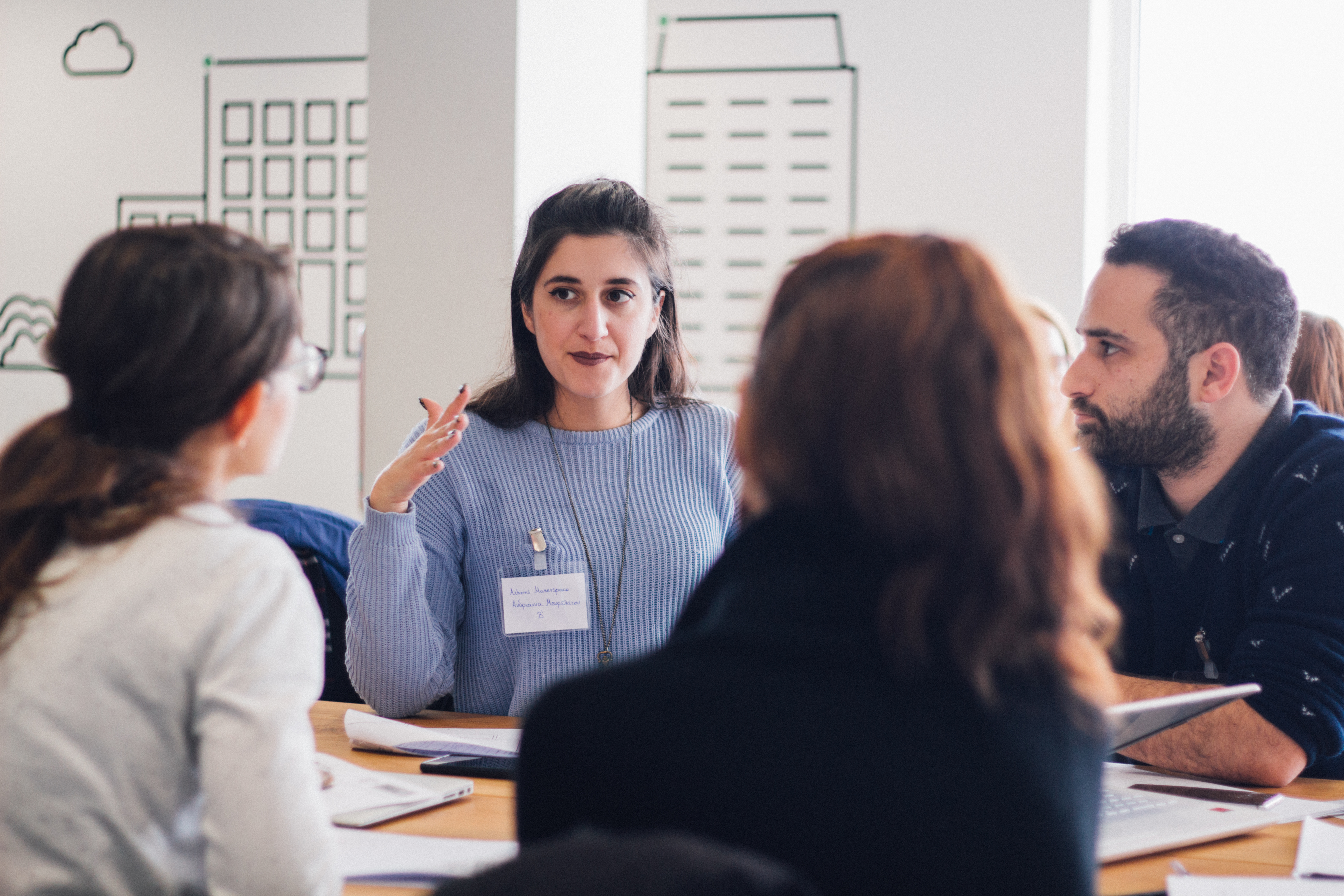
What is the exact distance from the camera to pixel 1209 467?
1.89m

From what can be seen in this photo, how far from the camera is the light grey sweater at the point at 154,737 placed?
0.86 m

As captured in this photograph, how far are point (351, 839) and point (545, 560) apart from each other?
745mm

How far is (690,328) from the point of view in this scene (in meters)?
3.83

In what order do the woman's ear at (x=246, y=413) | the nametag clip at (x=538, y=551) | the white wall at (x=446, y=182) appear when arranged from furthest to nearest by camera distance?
the white wall at (x=446, y=182), the nametag clip at (x=538, y=551), the woman's ear at (x=246, y=413)

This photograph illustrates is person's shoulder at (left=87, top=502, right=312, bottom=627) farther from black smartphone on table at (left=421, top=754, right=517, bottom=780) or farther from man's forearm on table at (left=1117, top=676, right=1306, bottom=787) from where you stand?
man's forearm on table at (left=1117, top=676, right=1306, bottom=787)

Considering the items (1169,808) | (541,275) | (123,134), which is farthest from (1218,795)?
(123,134)

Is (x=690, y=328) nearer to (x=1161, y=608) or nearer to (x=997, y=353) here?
(x=1161, y=608)

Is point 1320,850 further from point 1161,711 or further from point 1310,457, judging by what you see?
point 1310,457

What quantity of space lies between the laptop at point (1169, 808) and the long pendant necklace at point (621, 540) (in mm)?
804

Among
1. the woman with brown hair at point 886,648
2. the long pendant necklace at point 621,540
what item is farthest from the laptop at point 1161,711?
the long pendant necklace at point 621,540

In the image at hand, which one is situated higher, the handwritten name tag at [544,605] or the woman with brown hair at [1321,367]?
A: the woman with brown hair at [1321,367]

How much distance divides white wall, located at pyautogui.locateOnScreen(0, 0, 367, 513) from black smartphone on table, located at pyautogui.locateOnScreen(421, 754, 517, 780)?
2.91 m

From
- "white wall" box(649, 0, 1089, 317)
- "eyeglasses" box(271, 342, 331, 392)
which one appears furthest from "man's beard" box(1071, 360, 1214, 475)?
"white wall" box(649, 0, 1089, 317)

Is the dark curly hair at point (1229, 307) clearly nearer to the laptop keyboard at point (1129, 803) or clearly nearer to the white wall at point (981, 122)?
the laptop keyboard at point (1129, 803)
